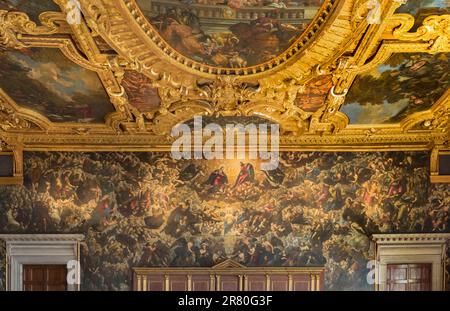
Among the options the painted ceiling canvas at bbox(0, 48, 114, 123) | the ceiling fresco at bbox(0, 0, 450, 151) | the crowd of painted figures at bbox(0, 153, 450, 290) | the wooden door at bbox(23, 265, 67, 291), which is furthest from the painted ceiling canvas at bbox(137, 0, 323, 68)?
the wooden door at bbox(23, 265, 67, 291)

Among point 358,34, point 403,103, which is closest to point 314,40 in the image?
point 358,34

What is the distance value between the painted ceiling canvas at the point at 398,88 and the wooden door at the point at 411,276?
4292mm

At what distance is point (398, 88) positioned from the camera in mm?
11453

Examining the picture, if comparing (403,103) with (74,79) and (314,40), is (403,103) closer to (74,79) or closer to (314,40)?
(314,40)

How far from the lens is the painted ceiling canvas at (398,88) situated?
1022cm

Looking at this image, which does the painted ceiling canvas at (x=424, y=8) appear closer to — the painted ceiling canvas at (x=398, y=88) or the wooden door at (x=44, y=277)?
the painted ceiling canvas at (x=398, y=88)

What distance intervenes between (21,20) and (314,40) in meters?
5.04

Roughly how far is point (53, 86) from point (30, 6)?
130 inches

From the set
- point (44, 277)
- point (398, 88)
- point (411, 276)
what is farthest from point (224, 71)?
point (411, 276)

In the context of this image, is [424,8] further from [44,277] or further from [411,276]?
[44,277]

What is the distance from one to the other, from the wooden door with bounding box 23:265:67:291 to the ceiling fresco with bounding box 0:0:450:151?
11.2 feet
